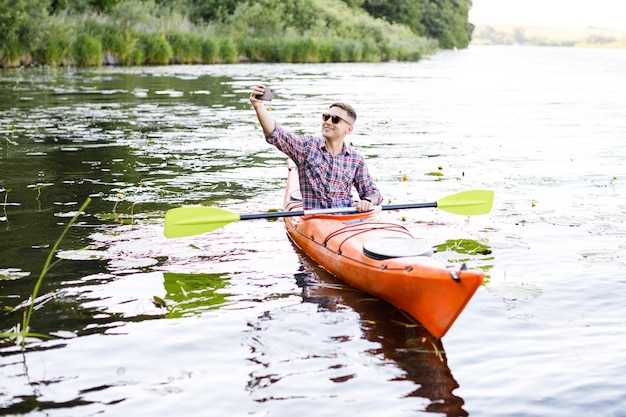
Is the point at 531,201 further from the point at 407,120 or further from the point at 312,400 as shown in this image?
the point at 407,120

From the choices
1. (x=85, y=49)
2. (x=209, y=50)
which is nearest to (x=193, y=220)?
(x=85, y=49)

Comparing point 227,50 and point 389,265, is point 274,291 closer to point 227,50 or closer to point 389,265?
point 389,265

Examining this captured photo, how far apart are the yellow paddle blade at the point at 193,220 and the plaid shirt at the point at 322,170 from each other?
0.57m

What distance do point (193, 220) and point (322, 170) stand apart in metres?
0.96

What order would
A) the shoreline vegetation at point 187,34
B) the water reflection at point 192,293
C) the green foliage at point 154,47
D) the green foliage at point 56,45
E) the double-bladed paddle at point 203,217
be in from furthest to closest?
the green foliage at point 154,47 → the green foliage at point 56,45 → the shoreline vegetation at point 187,34 → the double-bladed paddle at point 203,217 → the water reflection at point 192,293

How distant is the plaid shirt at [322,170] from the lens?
5855mm

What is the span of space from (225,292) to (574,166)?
6.22 metres

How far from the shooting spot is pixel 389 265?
185 inches

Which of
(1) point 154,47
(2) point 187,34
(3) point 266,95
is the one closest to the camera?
(3) point 266,95

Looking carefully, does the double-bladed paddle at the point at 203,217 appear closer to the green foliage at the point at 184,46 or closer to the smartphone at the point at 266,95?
the smartphone at the point at 266,95

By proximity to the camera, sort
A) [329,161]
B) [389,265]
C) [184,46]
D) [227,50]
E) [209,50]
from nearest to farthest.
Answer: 1. [389,265]
2. [329,161]
3. [184,46]
4. [209,50]
5. [227,50]

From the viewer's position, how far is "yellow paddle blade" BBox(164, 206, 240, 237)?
226 inches

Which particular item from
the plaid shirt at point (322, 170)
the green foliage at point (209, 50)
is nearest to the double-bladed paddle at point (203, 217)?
the plaid shirt at point (322, 170)

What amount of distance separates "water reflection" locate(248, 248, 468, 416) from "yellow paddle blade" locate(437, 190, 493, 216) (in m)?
1.51
